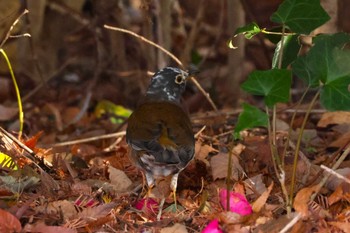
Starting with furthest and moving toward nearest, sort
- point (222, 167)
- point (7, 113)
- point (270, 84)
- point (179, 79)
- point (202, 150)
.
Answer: point (7, 113) < point (179, 79) < point (202, 150) < point (222, 167) < point (270, 84)

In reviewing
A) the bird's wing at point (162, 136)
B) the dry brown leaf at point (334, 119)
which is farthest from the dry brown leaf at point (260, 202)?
the dry brown leaf at point (334, 119)

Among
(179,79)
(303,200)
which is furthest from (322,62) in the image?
(179,79)

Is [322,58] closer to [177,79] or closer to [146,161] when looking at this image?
[146,161]

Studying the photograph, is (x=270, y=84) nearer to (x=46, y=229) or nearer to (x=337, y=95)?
(x=337, y=95)

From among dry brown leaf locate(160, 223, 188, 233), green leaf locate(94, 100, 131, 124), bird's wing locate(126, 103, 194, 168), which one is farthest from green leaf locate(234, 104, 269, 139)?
green leaf locate(94, 100, 131, 124)

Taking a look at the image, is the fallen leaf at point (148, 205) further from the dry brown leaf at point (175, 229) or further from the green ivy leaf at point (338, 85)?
the green ivy leaf at point (338, 85)

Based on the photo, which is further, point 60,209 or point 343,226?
point 60,209
